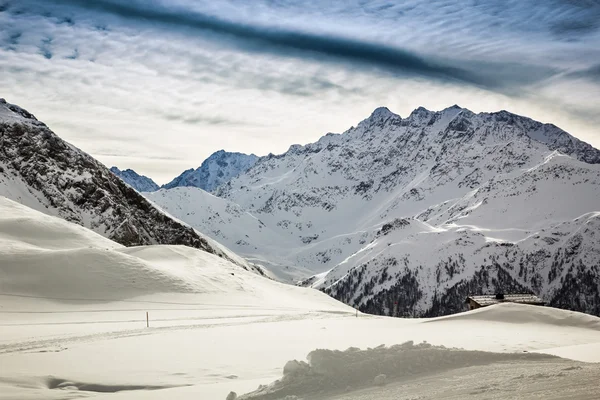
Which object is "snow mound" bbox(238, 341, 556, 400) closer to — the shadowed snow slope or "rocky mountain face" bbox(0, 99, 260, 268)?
the shadowed snow slope

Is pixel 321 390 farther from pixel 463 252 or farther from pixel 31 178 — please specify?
pixel 463 252

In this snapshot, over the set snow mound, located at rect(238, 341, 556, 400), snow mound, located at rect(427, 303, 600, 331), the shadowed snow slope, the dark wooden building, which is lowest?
the dark wooden building

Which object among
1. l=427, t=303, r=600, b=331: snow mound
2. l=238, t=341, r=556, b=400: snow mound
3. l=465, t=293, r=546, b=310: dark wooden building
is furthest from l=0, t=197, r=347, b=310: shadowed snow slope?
l=238, t=341, r=556, b=400: snow mound

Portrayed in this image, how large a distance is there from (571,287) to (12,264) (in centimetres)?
16511

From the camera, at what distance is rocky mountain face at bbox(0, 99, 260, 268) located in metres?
135

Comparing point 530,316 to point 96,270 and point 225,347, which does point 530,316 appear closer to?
point 225,347

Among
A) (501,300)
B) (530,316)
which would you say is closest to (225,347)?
(530,316)

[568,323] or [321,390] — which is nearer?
[321,390]

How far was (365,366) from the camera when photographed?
41.1 ft

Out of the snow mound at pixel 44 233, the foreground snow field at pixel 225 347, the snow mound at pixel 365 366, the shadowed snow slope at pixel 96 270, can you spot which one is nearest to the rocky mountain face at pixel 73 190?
the snow mound at pixel 44 233

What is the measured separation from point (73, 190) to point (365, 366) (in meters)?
146

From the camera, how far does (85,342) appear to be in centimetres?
1928

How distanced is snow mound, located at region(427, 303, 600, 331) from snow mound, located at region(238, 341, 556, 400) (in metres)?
13.0

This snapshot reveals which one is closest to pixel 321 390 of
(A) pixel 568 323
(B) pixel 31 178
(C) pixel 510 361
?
(C) pixel 510 361
